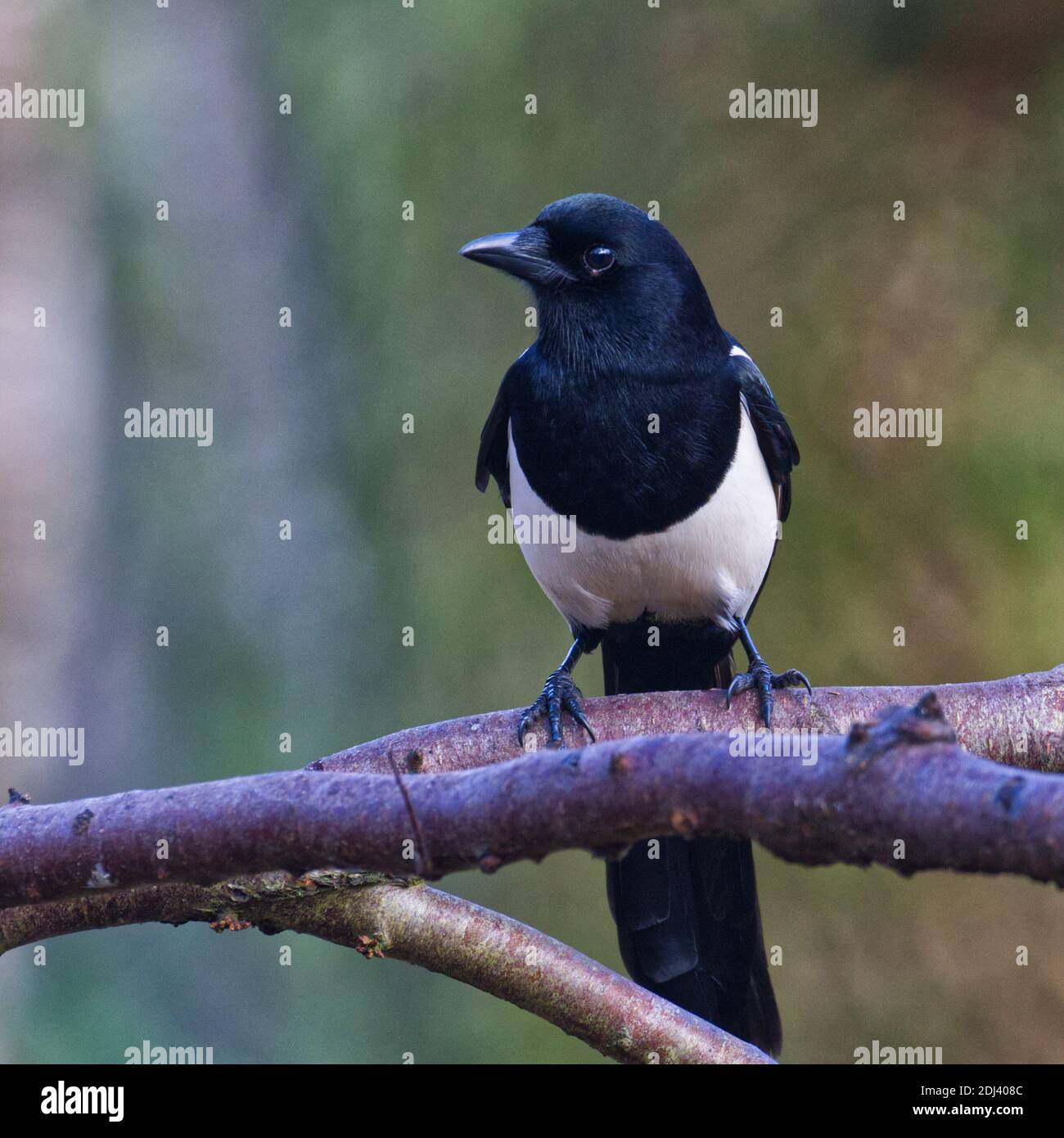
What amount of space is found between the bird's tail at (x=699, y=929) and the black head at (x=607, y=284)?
1011 millimetres

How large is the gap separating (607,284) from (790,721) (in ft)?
3.40

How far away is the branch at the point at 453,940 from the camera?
208 centimetres

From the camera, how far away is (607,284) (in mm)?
2932

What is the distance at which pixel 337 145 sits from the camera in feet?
16.7

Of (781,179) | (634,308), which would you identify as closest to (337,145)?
(781,179)

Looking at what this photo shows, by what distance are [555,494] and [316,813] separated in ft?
4.79

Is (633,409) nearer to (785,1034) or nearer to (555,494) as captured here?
(555,494)

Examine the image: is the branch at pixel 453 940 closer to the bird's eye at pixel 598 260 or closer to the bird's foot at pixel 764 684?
the bird's foot at pixel 764 684
